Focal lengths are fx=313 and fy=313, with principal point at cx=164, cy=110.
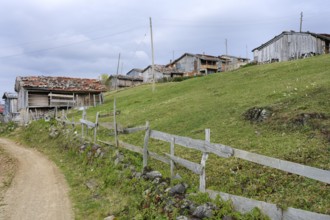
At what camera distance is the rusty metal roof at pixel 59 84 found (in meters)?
36.8

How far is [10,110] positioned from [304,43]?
46.8 metres

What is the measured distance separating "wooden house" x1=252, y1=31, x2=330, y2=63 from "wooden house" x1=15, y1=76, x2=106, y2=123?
2698 centimetres

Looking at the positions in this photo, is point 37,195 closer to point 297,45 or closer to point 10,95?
point 297,45

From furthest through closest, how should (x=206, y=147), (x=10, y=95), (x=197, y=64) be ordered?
1. (x=197, y=64)
2. (x=10, y=95)
3. (x=206, y=147)

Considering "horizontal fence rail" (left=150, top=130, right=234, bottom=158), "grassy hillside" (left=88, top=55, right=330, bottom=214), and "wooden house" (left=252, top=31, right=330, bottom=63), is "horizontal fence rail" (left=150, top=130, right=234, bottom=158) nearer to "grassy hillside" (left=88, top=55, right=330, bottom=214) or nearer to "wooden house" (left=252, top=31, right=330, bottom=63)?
"grassy hillside" (left=88, top=55, right=330, bottom=214)

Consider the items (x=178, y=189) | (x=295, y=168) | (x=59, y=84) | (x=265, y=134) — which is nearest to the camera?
(x=295, y=168)

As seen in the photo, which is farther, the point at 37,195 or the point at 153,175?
the point at 37,195

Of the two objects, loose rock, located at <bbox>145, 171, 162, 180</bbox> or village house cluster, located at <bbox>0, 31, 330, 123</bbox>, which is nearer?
loose rock, located at <bbox>145, 171, 162, 180</bbox>

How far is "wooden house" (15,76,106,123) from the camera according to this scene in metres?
36.8

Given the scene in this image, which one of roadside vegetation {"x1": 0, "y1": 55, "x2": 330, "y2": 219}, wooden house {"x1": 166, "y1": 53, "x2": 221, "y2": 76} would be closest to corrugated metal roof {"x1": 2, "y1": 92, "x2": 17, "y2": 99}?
roadside vegetation {"x1": 0, "y1": 55, "x2": 330, "y2": 219}

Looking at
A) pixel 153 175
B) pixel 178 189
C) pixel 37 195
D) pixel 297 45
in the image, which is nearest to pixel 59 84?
pixel 37 195

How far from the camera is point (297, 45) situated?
46125mm

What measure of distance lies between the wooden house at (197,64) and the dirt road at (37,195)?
5634cm

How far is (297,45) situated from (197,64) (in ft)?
86.2
